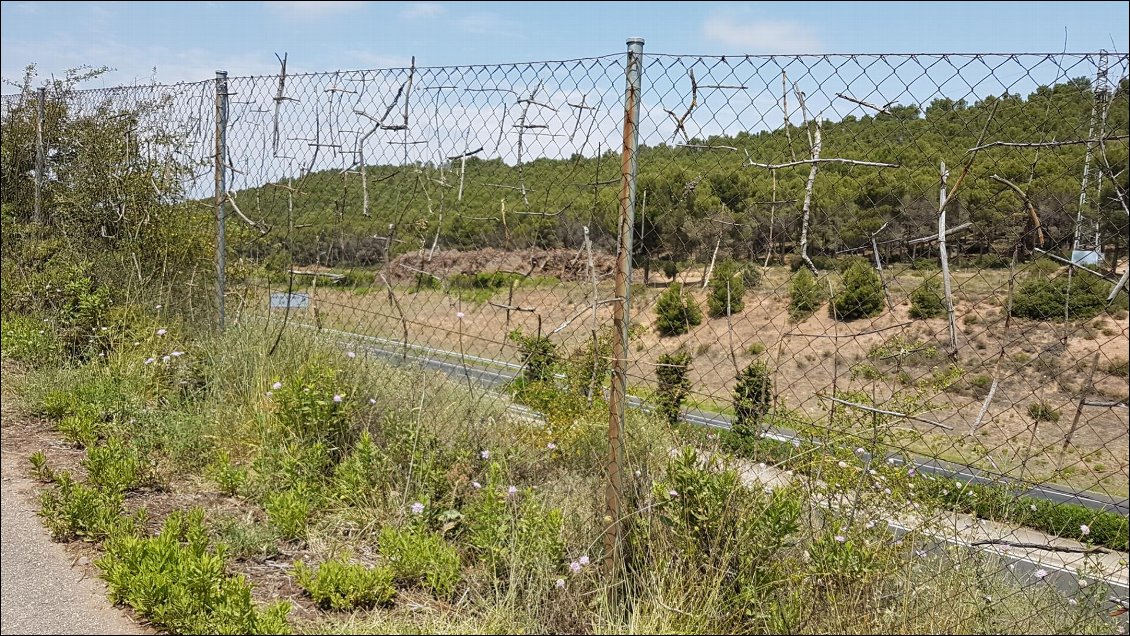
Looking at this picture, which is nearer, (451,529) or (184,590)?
(184,590)

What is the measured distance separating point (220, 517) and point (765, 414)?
8.13ft

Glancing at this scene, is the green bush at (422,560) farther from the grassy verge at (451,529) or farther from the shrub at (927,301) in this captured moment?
the shrub at (927,301)

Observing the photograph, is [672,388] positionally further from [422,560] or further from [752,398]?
[422,560]

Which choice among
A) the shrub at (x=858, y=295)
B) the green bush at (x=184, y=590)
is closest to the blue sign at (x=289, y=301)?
the green bush at (x=184, y=590)

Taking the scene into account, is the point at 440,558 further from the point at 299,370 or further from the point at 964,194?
the point at 964,194

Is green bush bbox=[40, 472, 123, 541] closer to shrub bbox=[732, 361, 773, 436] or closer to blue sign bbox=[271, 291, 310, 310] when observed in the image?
blue sign bbox=[271, 291, 310, 310]

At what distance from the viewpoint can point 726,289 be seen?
354 cm

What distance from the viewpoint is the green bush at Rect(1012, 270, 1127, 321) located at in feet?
9.23

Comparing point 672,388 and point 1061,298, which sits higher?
point 1061,298

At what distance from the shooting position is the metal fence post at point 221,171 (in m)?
5.90

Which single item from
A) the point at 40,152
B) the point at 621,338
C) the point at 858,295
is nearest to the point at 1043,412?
the point at 858,295

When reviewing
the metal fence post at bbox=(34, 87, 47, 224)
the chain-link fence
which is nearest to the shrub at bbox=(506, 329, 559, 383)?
the chain-link fence

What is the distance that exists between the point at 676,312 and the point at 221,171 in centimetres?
376

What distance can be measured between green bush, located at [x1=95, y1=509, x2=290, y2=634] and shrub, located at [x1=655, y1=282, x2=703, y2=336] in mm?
1858
